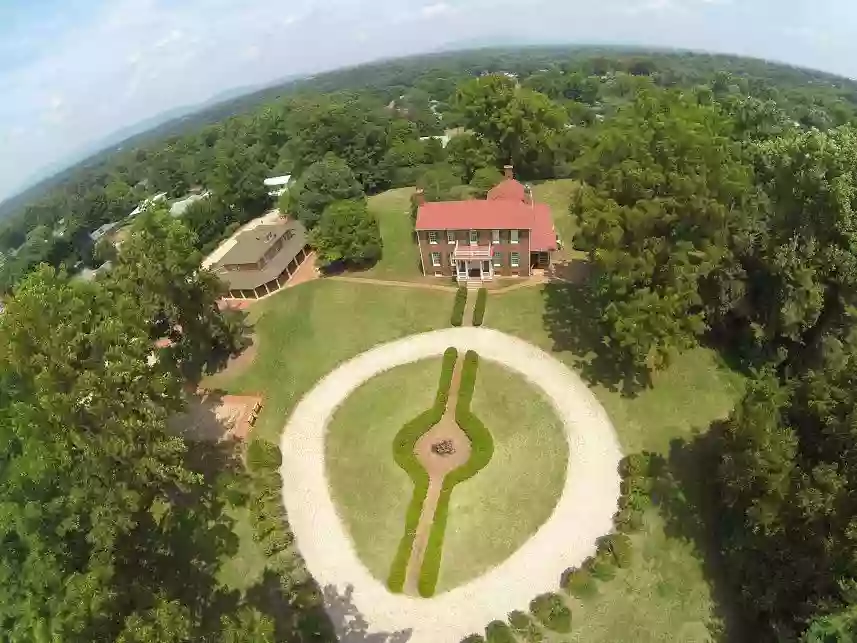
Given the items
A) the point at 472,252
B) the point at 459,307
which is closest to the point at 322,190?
the point at 472,252

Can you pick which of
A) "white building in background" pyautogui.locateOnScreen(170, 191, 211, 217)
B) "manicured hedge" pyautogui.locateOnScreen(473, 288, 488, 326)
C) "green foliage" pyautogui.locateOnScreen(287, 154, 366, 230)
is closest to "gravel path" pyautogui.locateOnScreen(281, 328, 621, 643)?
"manicured hedge" pyautogui.locateOnScreen(473, 288, 488, 326)

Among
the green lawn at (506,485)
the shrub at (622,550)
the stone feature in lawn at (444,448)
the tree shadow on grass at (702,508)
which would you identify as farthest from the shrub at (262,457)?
the tree shadow on grass at (702,508)

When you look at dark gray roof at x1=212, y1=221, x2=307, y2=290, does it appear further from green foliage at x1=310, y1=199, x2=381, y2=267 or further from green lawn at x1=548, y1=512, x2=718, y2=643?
green lawn at x1=548, y1=512, x2=718, y2=643

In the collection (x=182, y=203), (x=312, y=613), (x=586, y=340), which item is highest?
(x=182, y=203)

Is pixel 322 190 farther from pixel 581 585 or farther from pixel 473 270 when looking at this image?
pixel 581 585

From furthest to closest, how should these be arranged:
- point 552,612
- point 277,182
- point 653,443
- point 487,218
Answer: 1. point 277,182
2. point 487,218
3. point 653,443
4. point 552,612

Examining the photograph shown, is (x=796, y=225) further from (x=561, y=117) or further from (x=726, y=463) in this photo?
(x=561, y=117)

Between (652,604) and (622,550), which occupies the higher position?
(622,550)
